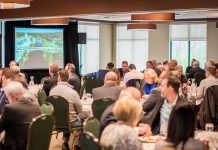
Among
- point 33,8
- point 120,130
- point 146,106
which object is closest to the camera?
point 120,130

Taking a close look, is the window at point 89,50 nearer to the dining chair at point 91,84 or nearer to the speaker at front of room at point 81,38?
the speaker at front of room at point 81,38

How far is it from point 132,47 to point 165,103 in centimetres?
1337

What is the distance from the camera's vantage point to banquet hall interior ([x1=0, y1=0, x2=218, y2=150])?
13.6 feet

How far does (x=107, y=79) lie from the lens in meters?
7.52

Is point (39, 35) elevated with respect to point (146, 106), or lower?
elevated

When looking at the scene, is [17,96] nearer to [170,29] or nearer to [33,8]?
[33,8]

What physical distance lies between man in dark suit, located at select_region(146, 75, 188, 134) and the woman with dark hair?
174cm

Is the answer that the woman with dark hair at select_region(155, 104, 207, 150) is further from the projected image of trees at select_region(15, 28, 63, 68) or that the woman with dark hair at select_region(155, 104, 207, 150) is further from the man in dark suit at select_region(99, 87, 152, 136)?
the projected image of trees at select_region(15, 28, 63, 68)

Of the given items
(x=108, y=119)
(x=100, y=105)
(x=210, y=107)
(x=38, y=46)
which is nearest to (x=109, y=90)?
(x=100, y=105)

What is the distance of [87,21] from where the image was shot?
17.2 metres

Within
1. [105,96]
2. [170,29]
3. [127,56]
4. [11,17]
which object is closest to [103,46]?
[127,56]

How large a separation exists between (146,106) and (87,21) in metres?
11.3

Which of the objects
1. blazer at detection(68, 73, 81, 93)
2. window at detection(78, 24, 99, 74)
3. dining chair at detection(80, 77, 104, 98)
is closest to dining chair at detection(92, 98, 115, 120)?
blazer at detection(68, 73, 81, 93)

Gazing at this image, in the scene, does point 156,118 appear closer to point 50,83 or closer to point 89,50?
point 50,83
